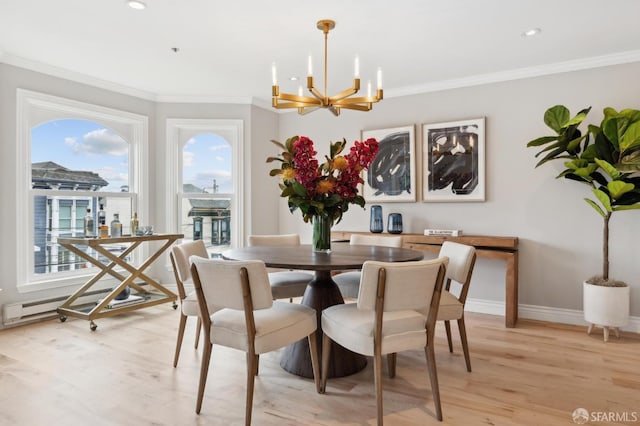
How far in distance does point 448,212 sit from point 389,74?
1604 mm

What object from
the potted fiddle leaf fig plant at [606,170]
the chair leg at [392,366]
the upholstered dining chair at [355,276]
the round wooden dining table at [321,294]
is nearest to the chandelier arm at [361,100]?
the round wooden dining table at [321,294]

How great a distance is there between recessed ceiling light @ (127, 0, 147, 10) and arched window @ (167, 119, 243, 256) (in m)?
2.27

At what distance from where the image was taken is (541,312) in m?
4.05

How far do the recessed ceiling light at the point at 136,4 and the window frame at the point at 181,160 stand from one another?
226 cm

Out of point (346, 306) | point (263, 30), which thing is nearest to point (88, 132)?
point (263, 30)

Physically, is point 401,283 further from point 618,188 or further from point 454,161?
point 454,161

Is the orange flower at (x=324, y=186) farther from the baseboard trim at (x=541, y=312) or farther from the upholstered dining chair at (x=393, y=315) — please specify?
the baseboard trim at (x=541, y=312)

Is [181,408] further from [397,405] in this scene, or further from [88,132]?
[88,132]

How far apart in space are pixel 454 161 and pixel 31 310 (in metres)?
4.41

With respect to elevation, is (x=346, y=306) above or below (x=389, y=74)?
below

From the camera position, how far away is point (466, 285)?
2.77m

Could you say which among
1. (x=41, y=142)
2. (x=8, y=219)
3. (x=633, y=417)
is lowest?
(x=633, y=417)

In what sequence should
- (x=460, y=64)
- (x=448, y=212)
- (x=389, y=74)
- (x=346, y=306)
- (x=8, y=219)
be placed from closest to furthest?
(x=346, y=306) < (x=8, y=219) < (x=460, y=64) < (x=389, y=74) < (x=448, y=212)

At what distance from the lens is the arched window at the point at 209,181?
5102 millimetres
